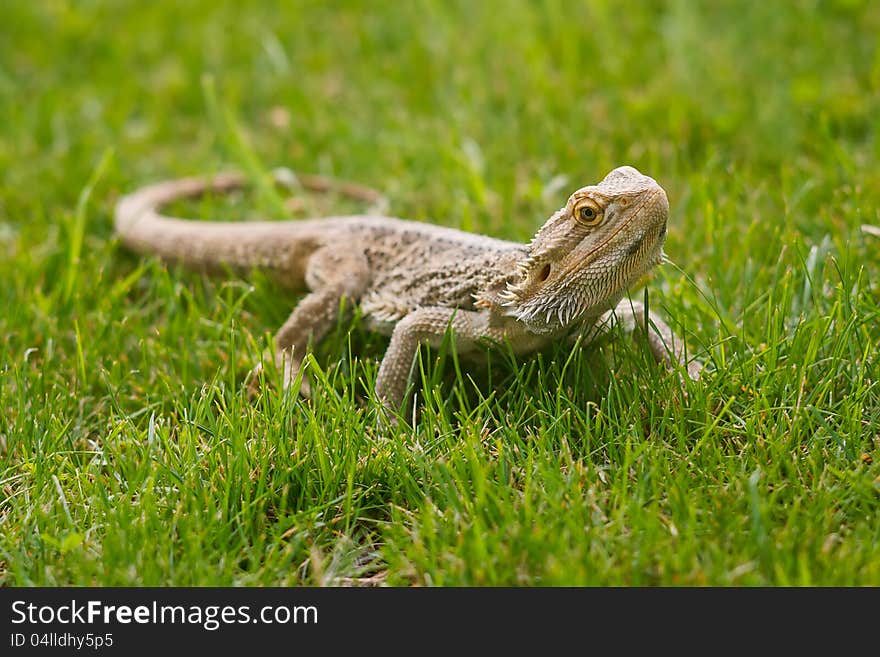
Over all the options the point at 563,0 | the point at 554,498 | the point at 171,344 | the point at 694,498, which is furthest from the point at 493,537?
the point at 563,0

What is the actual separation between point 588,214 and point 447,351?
0.94 metres

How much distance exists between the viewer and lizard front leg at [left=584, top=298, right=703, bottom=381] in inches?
151

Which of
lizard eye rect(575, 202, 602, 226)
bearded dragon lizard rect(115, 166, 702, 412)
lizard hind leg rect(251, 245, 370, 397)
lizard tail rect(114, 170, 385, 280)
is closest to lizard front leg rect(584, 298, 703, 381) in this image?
bearded dragon lizard rect(115, 166, 702, 412)

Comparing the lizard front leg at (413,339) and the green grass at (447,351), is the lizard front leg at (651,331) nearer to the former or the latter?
the green grass at (447,351)

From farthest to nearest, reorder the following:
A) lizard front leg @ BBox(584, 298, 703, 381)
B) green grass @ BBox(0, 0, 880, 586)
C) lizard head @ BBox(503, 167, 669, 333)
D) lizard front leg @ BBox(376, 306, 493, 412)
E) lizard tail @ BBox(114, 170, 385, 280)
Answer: lizard tail @ BBox(114, 170, 385, 280), lizard front leg @ BBox(376, 306, 493, 412), lizard front leg @ BBox(584, 298, 703, 381), lizard head @ BBox(503, 167, 669, 333), green grass @ BBox(0, 0, 880, 586)

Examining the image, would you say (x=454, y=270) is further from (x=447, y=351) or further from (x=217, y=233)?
(x=217, y=233)

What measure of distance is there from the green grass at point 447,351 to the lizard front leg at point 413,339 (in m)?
0.12

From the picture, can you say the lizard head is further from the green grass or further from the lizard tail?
the lizard tail

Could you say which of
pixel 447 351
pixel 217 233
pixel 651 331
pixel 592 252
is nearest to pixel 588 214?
pixel 592 252

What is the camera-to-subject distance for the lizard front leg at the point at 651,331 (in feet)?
12.6

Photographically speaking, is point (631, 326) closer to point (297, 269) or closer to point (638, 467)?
point (638, 467)

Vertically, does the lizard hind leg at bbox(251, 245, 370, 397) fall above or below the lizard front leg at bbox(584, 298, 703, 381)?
below

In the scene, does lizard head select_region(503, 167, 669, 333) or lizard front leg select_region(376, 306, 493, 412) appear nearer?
lizard head select_region(503, 167, 669, 333)

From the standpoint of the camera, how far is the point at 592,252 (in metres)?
3.56
